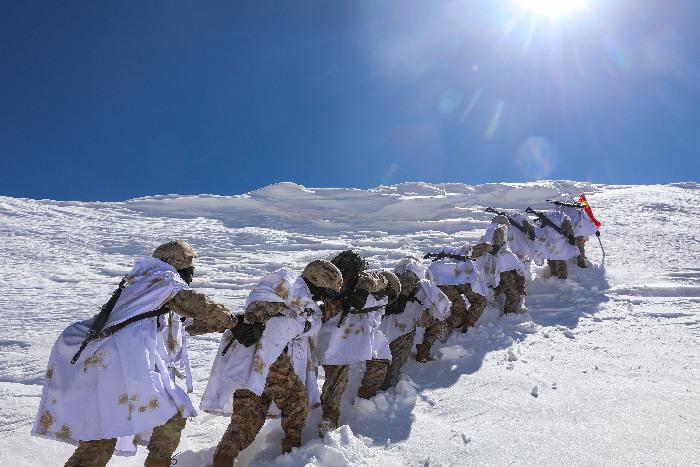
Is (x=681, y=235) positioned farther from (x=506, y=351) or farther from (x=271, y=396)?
(x=271, y=396)

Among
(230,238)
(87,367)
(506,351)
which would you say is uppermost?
(230,238)

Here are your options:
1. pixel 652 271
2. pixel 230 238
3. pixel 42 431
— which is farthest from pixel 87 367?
pixel 230 238

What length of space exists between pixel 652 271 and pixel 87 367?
975 centimetres

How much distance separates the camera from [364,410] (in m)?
4.21

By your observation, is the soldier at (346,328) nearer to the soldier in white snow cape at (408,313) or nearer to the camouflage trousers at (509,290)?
the soldier in white snow cape at (408,313)

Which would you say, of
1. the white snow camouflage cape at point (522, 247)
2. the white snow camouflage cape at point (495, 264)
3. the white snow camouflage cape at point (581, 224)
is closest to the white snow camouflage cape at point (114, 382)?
the white snow camouflage cape at point (495, 264)

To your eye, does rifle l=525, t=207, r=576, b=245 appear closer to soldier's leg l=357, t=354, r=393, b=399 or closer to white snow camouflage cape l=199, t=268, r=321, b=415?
soldier's leg l=357, t=354, r=393, b=399

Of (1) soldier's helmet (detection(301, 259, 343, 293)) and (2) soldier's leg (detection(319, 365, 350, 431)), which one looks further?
(2) soldier's leg (detection(319, 365, 350, 431))

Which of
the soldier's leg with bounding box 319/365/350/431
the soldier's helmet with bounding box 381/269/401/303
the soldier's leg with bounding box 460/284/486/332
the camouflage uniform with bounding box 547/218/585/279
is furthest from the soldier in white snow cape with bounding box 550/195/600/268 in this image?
the soldier's leg with bounding box 319/365/350/431

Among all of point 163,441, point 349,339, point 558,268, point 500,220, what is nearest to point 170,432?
point 163,441

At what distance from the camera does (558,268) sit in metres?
9.19

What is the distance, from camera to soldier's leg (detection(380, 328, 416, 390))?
16.1 feet

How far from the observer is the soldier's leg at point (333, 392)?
13.0 ft

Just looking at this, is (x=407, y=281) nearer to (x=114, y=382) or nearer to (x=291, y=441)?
(x=291, y=441)
